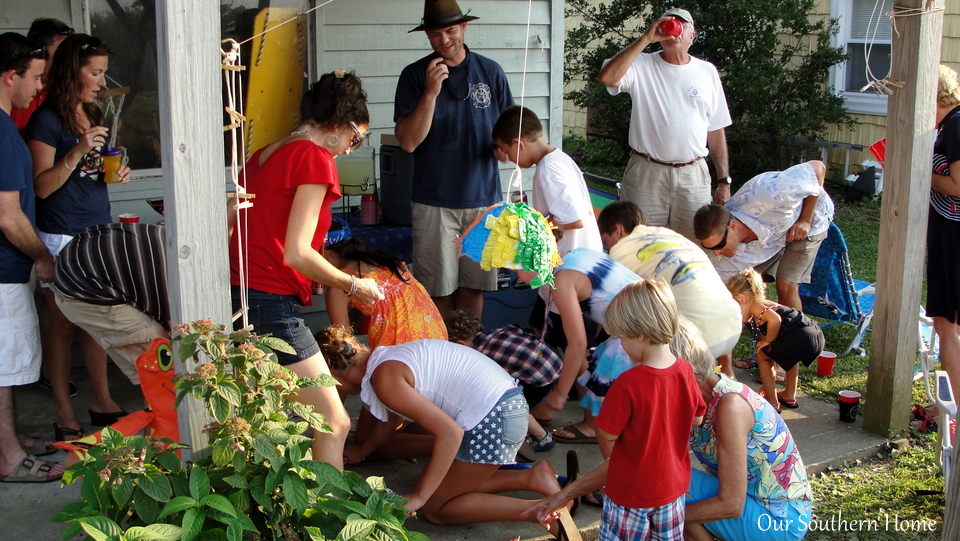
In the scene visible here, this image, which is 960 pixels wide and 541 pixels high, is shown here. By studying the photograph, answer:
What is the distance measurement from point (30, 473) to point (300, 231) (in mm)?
1773

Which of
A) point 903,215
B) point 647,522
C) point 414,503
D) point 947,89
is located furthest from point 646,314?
point 947,89

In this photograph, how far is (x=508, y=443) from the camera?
313 centimetres

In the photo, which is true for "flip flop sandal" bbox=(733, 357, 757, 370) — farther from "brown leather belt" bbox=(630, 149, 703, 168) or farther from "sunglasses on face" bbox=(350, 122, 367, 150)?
"sunglasses on face" bbox=(350, 122, 367, 150)

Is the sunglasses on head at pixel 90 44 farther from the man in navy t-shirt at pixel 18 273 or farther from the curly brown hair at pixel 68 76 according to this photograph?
the man in navy t-shirt at pixel 18 273

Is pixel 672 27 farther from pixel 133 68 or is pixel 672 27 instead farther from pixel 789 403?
pixel 133 68

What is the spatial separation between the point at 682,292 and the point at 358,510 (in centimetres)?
186

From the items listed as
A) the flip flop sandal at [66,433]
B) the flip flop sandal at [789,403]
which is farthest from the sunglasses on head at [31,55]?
the flip flop sandal at [789,403]

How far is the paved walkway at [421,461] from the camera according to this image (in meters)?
3.20

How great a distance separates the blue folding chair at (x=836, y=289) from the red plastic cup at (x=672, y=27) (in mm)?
1521

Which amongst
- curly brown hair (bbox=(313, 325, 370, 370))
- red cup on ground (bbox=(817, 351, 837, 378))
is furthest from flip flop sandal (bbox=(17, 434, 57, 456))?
red cup on ground (bbox=(817, 351, 837, 378))

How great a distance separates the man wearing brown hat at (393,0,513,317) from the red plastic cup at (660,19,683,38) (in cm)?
99

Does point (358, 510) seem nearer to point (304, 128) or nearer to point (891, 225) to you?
point (304, 128)

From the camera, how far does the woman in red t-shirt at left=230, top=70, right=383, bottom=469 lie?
8.95 ft

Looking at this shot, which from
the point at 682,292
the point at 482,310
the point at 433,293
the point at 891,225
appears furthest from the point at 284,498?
the point at 891,225
